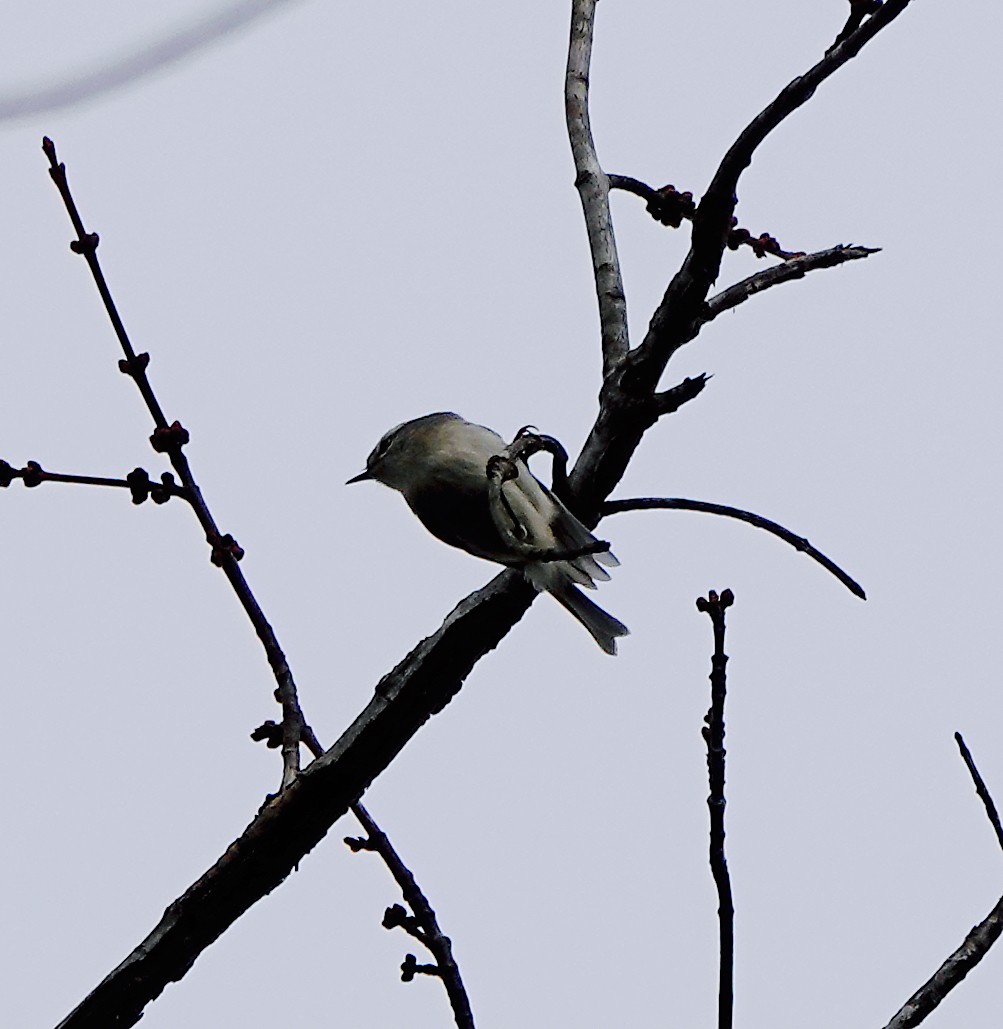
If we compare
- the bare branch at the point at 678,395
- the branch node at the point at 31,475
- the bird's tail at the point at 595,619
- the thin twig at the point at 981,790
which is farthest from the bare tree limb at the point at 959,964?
the branch node at the point at 31,475

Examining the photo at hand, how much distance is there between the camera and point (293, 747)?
3.34 m

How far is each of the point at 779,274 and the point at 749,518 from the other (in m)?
0.47

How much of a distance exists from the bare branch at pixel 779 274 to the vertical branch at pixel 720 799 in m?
0.56

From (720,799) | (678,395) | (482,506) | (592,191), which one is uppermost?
(592,191)

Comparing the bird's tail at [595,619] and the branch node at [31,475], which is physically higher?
the branch node at [31,475]

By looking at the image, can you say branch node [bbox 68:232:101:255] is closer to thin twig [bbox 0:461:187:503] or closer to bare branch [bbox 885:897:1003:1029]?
thin twig [bbox 0:461:187:503]

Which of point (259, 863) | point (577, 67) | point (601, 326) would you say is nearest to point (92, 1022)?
point (259, 863)

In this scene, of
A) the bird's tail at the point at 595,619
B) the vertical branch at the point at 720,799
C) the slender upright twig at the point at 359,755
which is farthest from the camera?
the bird's tail at the point at 595,619

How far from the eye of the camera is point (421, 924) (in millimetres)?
3375

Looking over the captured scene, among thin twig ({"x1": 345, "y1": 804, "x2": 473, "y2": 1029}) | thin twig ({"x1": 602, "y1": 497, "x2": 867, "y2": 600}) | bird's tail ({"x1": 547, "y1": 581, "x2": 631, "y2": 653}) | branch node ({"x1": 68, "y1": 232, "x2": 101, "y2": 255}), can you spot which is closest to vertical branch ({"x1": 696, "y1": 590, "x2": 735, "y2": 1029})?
thin twig ({"x1": 602, "y1": 497, "x2": 867, "y2": 600})

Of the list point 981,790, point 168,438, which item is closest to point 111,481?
point 168,438

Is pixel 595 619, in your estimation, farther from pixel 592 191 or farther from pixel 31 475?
pixel 31 475

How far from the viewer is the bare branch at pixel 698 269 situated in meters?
2.78

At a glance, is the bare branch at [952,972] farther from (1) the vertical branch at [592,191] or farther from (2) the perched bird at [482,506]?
(1) the vertical branch at [592,191]
